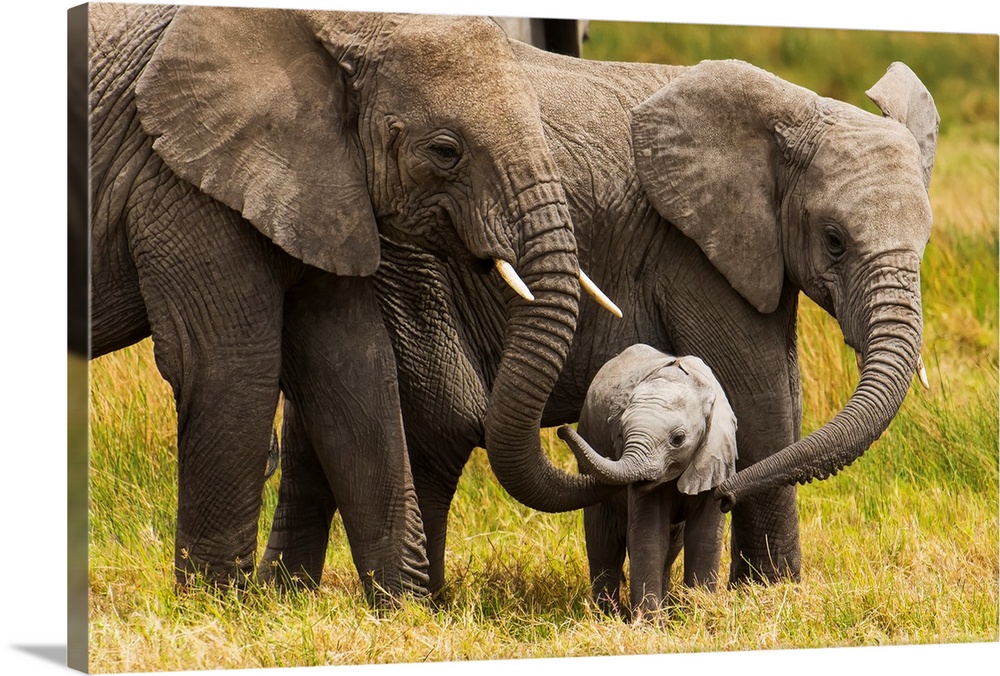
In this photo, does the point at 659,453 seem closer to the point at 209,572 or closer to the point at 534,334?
the point at 534,334

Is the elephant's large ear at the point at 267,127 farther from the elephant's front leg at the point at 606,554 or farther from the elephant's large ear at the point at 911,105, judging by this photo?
the elephant's large ear at the point at 911,105

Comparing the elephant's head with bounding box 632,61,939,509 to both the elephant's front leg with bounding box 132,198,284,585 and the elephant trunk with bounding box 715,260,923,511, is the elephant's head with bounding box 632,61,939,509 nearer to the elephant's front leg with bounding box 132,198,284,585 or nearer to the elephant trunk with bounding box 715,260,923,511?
the elephant trunk with bounding box 715,260,923,511

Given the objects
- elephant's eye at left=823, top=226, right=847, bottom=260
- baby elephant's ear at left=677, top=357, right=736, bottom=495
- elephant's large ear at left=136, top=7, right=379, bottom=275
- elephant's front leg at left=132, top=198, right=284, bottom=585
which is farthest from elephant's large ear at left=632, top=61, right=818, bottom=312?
elephant's front leg at left=132, top=198, right=284, bottom=585

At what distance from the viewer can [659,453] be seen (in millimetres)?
5816

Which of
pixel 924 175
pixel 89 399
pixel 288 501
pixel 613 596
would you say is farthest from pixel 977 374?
pixel 89 399

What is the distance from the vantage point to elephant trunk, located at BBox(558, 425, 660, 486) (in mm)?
5766

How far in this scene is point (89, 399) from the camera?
18.1 ft

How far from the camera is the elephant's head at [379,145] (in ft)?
18.8

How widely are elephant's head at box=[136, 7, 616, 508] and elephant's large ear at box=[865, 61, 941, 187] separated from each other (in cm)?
141

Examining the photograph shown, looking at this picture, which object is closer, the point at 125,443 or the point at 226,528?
the point at 226,528

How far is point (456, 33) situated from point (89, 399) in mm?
1449

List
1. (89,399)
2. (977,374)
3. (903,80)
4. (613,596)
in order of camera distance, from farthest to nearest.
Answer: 1. (977,374)
2. (903,80)
3. (613,596)
4. (89,399)

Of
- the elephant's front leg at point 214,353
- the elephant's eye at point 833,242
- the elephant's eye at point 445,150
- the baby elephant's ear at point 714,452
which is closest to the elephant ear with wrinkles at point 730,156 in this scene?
the elephant's eye at point 833,242

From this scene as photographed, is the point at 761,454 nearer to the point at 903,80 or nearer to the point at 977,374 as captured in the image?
the point at 903,80
